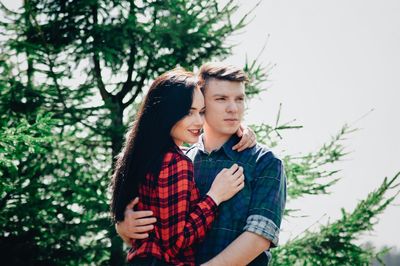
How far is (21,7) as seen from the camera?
5559 millimetres

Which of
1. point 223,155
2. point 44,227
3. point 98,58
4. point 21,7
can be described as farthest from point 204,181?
point 21,7

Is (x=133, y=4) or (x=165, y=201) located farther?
(x=133, y=4)

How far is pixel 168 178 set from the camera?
209cm

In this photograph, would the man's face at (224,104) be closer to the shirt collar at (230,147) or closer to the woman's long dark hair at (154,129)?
the shirt collar at (230,147)

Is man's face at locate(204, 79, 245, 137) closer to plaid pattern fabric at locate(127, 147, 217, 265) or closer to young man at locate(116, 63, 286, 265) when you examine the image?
young man at locate(116, 63, 286, 265)

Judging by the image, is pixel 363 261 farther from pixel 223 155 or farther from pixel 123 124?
pixel 223 155

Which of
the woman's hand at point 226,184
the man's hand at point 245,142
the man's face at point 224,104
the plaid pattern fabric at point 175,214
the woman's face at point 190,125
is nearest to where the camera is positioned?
the plaid pattern fabric at point 175,214

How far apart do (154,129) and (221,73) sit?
0.57m

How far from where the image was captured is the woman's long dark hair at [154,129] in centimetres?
220

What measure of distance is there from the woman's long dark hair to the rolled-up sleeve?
1.61 feet

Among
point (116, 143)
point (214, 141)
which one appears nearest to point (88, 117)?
point (116, 143)

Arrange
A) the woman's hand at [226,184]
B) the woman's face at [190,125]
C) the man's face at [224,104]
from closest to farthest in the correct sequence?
the woman's hand at [226,184] → the woman's face at [190,125] → the man's face at [224,104]

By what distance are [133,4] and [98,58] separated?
2.79 ft

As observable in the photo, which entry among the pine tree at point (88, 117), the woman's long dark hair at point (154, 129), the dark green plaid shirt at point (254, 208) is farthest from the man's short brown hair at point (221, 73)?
the pine tree at point (88, 117)
